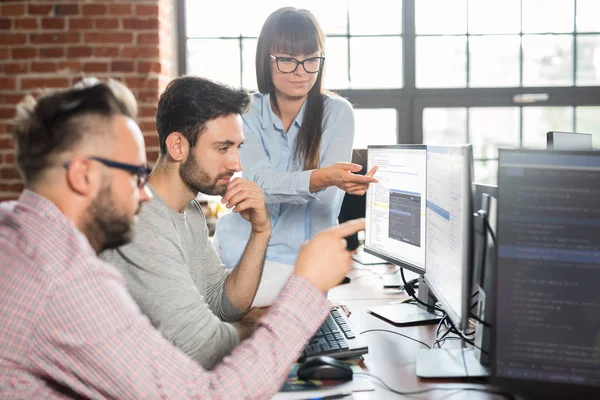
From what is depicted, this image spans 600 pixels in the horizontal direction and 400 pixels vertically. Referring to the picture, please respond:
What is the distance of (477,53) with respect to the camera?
3.73 metres

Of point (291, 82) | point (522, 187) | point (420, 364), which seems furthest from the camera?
point (291, 82)

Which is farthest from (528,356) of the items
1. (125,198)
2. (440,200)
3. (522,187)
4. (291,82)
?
(291,82)

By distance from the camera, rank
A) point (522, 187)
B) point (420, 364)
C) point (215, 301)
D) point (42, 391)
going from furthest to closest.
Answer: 1. point (215, 301)
2. point (420, 364)
3. point (522, 187)
4. point (42, 391)

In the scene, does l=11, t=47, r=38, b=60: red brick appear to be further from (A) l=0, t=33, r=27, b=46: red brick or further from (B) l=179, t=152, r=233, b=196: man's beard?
(B) l=179, t=152, r=233, b=196: man's beard

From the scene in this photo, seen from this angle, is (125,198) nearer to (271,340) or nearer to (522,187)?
(271,340)

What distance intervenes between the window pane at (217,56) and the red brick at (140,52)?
0.51 meters

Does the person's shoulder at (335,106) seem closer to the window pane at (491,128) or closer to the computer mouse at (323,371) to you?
the computer mouse at (323,371)

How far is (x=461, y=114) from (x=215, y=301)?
8.18ft

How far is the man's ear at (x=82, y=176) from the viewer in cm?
96

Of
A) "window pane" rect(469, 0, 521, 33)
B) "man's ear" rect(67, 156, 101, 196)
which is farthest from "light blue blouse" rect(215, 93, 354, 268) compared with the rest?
"window pane" rect(469, 0, 521, 33)

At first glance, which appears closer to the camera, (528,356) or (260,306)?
(528,356)

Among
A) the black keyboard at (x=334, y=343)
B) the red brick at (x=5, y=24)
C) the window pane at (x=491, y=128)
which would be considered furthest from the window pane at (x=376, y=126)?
the black keyboard at (x=334, y=343)

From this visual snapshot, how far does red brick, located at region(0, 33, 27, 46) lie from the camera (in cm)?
321

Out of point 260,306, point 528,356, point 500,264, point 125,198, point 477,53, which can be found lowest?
point 260,306
